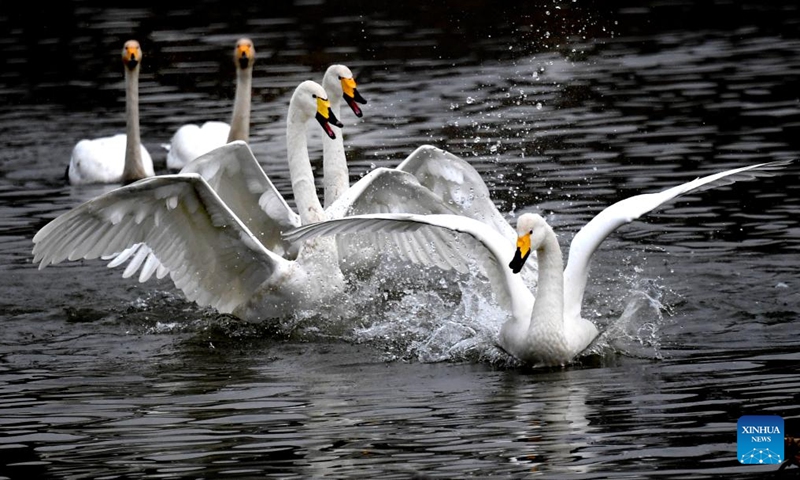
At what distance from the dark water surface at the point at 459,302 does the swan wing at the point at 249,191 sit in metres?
0.75

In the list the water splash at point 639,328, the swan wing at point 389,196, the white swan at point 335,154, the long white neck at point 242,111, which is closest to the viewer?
the water splash at point 639,328

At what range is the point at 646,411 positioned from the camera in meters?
7.34

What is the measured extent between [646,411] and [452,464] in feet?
4.02

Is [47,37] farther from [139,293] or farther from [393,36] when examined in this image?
[139,293]

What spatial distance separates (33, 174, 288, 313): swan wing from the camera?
375 inches

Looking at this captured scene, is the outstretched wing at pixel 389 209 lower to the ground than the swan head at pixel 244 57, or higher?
lower

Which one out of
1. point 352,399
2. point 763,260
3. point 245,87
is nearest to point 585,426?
point 352,399

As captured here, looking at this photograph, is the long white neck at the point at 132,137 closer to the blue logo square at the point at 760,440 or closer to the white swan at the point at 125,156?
the white swan at the point at 125,156

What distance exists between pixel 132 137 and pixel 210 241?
221 inches

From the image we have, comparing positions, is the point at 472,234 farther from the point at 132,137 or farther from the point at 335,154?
the point at 132,137

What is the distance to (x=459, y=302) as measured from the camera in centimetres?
1059

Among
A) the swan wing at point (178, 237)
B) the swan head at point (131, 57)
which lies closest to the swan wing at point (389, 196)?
the swan wing at point (178, 237)

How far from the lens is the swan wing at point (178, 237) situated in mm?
9523

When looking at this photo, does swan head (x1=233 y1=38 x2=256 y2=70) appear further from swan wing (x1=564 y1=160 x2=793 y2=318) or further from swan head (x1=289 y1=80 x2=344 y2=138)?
swan wing (x1=564 y1=160 x2=793 y2=318)
